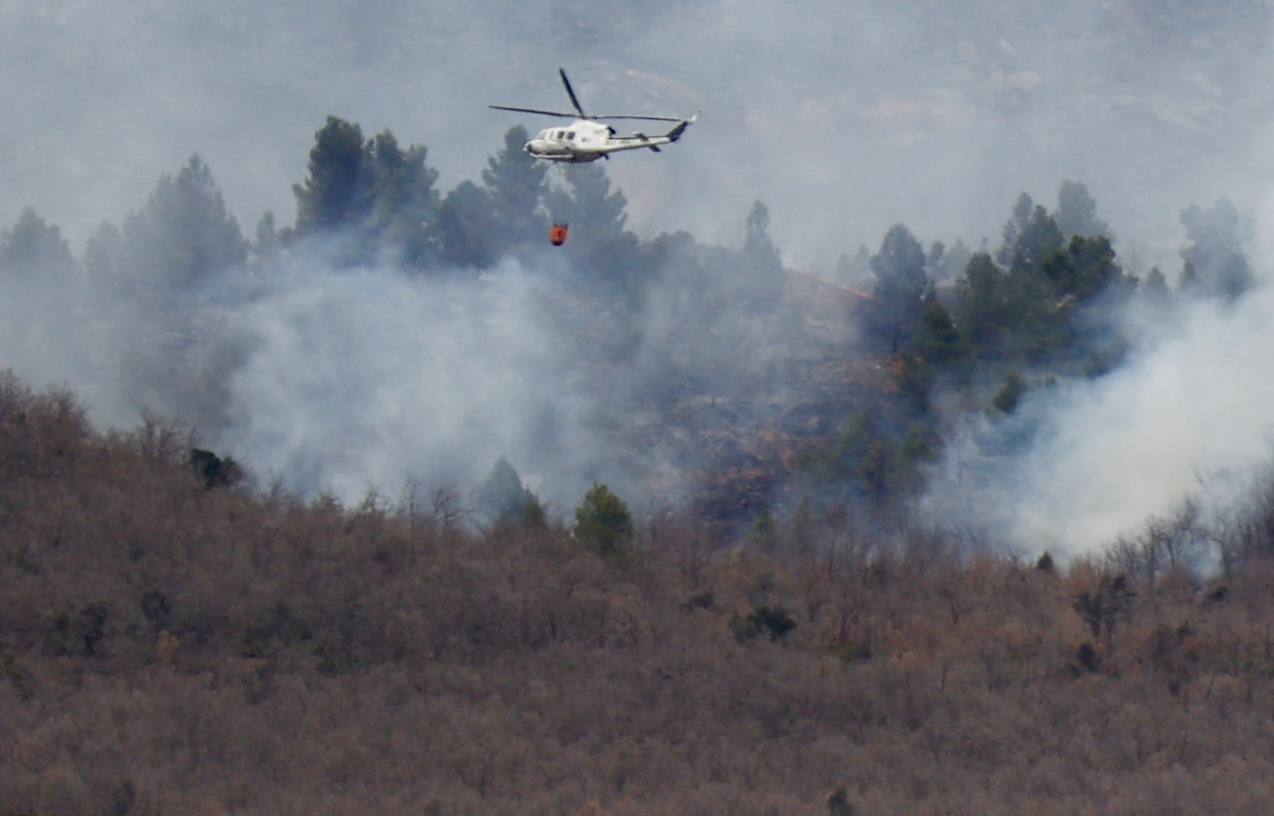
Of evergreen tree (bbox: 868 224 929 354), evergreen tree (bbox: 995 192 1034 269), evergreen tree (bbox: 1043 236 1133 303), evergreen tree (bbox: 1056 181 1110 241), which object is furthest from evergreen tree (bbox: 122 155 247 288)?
evergreen tree (bbox: 1056 181 1110 241)

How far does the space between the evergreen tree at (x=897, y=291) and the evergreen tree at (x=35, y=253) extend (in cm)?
3430

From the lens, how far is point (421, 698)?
4012 centimetres

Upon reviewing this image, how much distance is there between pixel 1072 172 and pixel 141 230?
403 feet

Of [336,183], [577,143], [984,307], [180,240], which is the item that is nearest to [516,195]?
[336,183]

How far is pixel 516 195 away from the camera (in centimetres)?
8300

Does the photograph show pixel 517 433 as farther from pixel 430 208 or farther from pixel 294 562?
pixel 294 562

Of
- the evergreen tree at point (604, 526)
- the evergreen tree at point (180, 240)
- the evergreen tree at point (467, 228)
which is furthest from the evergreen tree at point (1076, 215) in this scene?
the evergreen tree at point (604, 526)

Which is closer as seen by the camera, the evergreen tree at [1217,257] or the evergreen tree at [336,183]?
the evergreen tree at [1217,257]

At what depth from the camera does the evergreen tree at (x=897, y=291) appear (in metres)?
77.4

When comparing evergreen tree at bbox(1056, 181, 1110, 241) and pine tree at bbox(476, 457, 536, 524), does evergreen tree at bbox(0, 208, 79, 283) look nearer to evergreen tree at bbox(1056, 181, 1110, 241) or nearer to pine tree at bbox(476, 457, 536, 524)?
pine tree at bbox(476, 457, 536, 524)

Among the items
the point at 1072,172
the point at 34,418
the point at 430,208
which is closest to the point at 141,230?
the point at 430,208

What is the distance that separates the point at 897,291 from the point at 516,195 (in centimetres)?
1701

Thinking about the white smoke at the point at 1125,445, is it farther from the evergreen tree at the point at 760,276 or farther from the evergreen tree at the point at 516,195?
the evergreen tree at the point at 516,195

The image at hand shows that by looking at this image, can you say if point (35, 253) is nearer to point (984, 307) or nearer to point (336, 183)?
point (336, 183)
